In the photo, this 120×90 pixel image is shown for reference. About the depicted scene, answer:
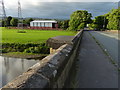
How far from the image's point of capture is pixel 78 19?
5806cm

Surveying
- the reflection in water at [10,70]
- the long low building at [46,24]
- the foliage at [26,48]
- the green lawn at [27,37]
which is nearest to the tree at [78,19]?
the green lawn at [27,37]

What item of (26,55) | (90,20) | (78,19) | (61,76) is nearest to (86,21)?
(90,20)

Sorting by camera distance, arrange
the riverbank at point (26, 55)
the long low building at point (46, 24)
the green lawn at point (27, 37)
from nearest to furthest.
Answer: the riverbank at point (26, 55) → the green lawn at point (27, 37) → the long low building at point (46, 24)

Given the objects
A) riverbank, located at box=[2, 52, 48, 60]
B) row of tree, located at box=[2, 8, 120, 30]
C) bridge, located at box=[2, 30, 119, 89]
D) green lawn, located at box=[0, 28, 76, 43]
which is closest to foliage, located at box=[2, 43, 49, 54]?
riverbank, located at box=[2, 52, 48, 60]

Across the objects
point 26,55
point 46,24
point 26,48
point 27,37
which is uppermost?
point 46,24

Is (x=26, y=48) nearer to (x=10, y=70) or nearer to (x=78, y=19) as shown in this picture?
(x=10, y=70)

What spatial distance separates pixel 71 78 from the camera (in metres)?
3.71

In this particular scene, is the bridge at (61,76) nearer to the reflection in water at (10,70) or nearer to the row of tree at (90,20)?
the reflection in water at (10,70)

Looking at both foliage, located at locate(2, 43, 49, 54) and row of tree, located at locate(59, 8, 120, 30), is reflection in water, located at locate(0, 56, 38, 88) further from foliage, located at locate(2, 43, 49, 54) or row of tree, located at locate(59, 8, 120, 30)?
row of tree, located at locate(59, 8, 120, 30)

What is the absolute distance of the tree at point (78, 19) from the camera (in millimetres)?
55291

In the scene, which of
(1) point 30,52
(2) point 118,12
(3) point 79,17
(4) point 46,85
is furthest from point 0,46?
(3) point 79,17

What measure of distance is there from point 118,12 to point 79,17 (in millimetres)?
23010

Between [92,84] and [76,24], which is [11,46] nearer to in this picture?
[92,84]

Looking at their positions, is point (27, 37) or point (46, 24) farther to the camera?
point (46, 24)
